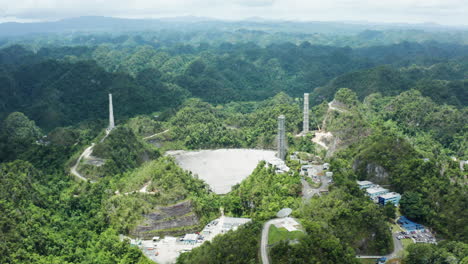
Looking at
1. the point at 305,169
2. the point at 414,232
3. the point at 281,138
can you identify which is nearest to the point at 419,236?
the point at 414,232

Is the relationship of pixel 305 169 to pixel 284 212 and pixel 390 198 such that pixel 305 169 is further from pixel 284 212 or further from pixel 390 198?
pixel 284 212

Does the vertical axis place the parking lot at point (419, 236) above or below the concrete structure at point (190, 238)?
below

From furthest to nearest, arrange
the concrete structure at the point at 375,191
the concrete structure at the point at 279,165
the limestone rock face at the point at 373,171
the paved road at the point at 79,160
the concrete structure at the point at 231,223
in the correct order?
the paved road at the point at 79,160, the concrete structure at the point at 279,165, the limestone rock face at the point at 373,171, the concrete structure at the point at 375,191, the concrete structure at the point at 231,223

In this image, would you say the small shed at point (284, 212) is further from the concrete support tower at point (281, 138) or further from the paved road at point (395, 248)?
the concrete support tower at point (281, 138)

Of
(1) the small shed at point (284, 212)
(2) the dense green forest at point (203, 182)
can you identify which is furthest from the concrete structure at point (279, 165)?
(1) the small shed at point (284, 212)

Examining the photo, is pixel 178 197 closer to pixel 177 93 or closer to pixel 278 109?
pixel 278 109

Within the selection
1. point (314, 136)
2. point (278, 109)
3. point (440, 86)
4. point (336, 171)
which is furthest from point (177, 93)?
point (336, 171)

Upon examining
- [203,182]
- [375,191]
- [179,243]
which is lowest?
[179,243]
